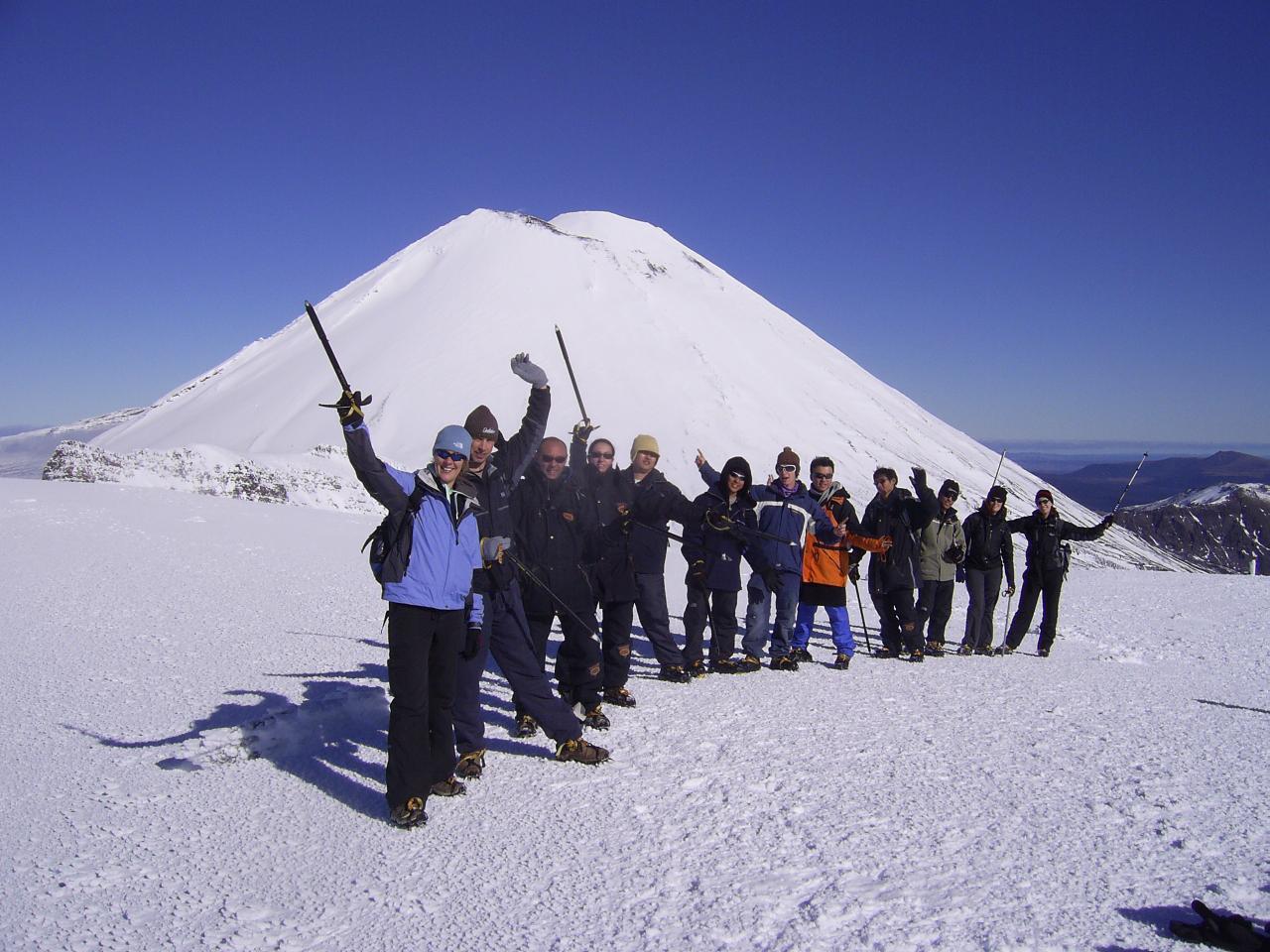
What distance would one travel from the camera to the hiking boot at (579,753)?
450 cm

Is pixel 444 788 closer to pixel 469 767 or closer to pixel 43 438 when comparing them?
pixel 469 767

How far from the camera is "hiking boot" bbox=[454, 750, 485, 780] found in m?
4.31

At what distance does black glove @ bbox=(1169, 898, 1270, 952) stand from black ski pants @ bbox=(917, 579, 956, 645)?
4.97 metres

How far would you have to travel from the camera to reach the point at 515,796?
408 centimetres

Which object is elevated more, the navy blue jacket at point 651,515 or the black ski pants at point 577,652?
the navy blue jacket at point 651,515

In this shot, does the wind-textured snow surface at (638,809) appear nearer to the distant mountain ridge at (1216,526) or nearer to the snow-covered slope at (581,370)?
the snow-covered slope at (581,370)

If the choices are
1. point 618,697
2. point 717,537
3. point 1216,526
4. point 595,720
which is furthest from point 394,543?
point 1216,526

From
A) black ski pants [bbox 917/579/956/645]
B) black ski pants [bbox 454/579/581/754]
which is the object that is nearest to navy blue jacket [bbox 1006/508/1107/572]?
black ski pants [bbox 917/579/956/645]

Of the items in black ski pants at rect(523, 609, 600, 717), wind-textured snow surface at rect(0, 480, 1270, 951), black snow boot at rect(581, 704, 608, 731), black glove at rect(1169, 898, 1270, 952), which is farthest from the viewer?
black ski pants at rect(523, 609, 600, 717)

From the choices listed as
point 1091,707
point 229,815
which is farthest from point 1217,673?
point 229,815

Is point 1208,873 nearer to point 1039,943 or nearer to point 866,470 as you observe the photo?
point 1039,943

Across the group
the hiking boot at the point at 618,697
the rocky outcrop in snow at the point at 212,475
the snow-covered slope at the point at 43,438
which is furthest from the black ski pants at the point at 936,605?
the snow-covered slope at the point at 43,438

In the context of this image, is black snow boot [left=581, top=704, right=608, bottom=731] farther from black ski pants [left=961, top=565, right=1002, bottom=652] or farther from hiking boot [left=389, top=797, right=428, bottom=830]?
black ski pants [left=961, top=565, right=1002, bottom=652]

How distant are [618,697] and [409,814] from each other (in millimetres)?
2180
